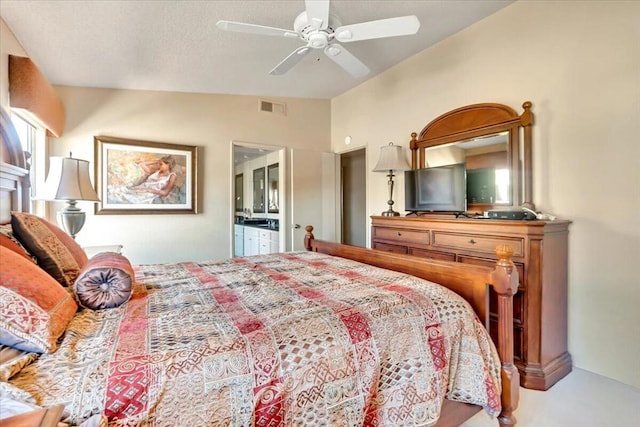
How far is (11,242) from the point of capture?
4.61 feet

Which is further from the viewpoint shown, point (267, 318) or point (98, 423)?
point (267, 318)

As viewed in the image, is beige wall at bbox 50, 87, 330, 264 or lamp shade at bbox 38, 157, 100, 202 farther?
beige wall at bbox 50, 87, 330, 264

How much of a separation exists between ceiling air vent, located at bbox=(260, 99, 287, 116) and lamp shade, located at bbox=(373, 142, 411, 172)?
1.77 m

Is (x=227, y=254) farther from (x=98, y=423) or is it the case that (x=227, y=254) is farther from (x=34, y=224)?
(x=98, y=423)

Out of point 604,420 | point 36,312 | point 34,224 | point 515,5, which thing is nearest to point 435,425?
point 604,420

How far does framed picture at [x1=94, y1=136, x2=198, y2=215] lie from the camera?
358 centimetres

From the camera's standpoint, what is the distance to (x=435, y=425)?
54.2 inches

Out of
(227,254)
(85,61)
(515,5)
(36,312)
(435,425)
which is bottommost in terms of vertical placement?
(435,425)

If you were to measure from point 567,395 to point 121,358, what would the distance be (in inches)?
99.9

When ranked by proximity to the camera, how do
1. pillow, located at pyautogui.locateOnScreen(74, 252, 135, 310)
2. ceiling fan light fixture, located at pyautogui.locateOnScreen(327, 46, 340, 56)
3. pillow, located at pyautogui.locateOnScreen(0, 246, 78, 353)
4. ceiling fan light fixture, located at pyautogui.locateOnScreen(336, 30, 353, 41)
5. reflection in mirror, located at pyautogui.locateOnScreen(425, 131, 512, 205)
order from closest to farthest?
pillow, located at pyautogui.locateOnScreen(0, 246, 78, 353) → pillow, located at pyautogui.locateOnScreen(74, 252, 135, 310) → ceiling fan light fixture, located at pyautogui.locateOnScreen(336, 30, 353, 41) → ceiling fan light fixture, located at pyautogui.locateOnScreen(327, 46, 340, 56) → reflection in mirror, located at pyautogui.locateOnScreen(425, 131, 512, 205)

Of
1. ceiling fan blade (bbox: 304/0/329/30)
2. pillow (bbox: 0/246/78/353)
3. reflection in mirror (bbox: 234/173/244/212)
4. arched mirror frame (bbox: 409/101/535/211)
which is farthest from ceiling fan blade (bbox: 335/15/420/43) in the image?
reflection in mirror (bbox: 234/173/244/212)

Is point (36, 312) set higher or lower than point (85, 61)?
lower

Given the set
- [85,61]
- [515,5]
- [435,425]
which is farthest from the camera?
[85,61]

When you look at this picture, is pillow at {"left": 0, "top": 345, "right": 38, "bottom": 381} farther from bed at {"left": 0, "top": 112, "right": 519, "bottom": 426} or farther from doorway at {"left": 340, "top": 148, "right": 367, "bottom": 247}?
doorway at {"left": 340, "top": 148, "right": 367, "bottom": 247}
